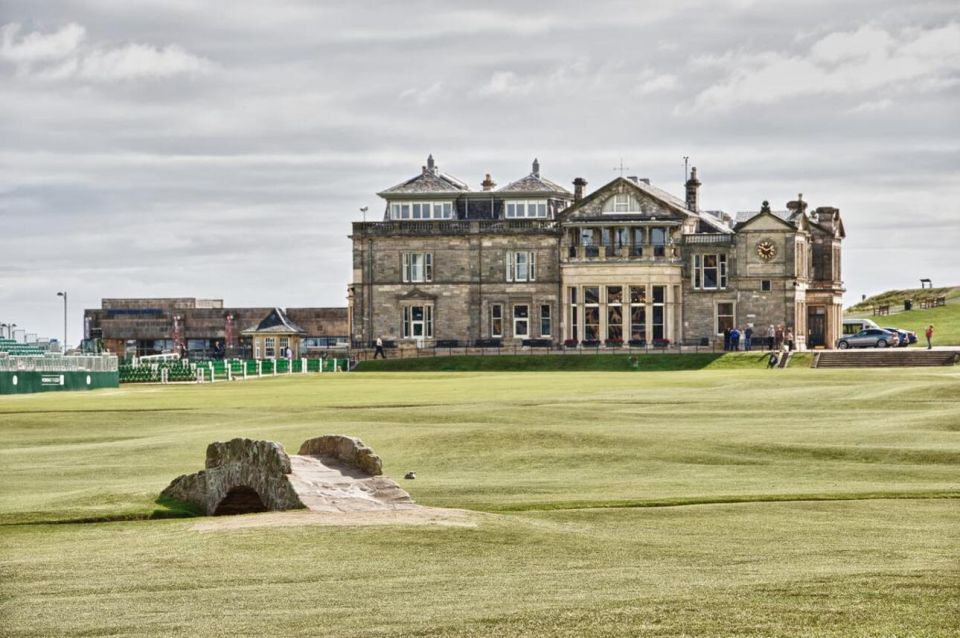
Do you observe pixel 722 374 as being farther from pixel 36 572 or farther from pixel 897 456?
pixel 36 572

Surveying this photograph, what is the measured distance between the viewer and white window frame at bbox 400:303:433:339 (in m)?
115

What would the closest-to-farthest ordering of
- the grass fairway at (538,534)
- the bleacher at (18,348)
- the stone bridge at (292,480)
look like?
the grass fairway at (538,534)
the stone bridge at (292,480)
the bleacher at (18,348)

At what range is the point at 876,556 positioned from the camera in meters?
19.1

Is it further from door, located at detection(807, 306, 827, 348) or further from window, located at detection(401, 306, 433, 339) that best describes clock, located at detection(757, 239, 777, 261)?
window, located at detection(401, 306, 433, 339)

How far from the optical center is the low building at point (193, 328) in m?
135

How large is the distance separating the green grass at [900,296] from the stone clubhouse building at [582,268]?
37231mm

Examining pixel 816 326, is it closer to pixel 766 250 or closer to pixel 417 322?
pixel 766 250

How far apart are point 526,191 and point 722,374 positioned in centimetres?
3873

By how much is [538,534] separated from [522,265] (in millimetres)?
93837

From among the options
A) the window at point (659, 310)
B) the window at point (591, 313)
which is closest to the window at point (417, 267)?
the window at point (591, 313)

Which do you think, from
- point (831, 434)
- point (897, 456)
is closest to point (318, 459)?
point (897, 456)

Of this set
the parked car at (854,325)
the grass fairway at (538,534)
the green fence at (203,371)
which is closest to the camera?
the grass fairway at (538,534)

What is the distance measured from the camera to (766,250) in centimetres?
10981

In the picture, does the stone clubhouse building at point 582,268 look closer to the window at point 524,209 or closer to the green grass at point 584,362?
the window at point 524,209
